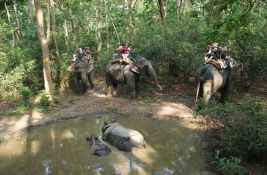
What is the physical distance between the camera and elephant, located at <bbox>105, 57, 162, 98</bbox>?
13.5 m

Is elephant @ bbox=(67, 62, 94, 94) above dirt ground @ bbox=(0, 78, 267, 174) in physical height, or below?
above

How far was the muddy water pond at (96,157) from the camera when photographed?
7.93 meters

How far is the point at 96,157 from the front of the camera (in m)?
8.57

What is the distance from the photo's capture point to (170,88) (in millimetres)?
14969

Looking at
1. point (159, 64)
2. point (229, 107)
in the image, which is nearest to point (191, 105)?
point (159, 64)

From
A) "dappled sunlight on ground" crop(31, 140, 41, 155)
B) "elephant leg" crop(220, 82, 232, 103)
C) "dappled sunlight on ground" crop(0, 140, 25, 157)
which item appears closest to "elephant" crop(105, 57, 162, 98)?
"elephant leg" crop(220, 82, 232, 103)

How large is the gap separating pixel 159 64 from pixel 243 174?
8.97m

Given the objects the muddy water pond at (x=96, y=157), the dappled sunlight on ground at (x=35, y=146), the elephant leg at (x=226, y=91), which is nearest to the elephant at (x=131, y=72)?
the elephant leg at (x=226, y=91)

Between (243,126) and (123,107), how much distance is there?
18.9ft

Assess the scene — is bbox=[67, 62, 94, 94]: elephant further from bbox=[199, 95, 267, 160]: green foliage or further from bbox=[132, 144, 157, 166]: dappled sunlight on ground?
bbox=[199, 95, 267, 160]: green foliage

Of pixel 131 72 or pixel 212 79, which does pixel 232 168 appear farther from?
pixel 131 72

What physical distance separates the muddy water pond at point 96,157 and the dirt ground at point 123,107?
47 centimetres

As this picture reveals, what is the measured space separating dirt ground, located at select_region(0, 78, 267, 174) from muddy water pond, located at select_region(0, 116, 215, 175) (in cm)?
47

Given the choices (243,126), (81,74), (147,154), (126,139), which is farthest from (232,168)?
(81,74)
